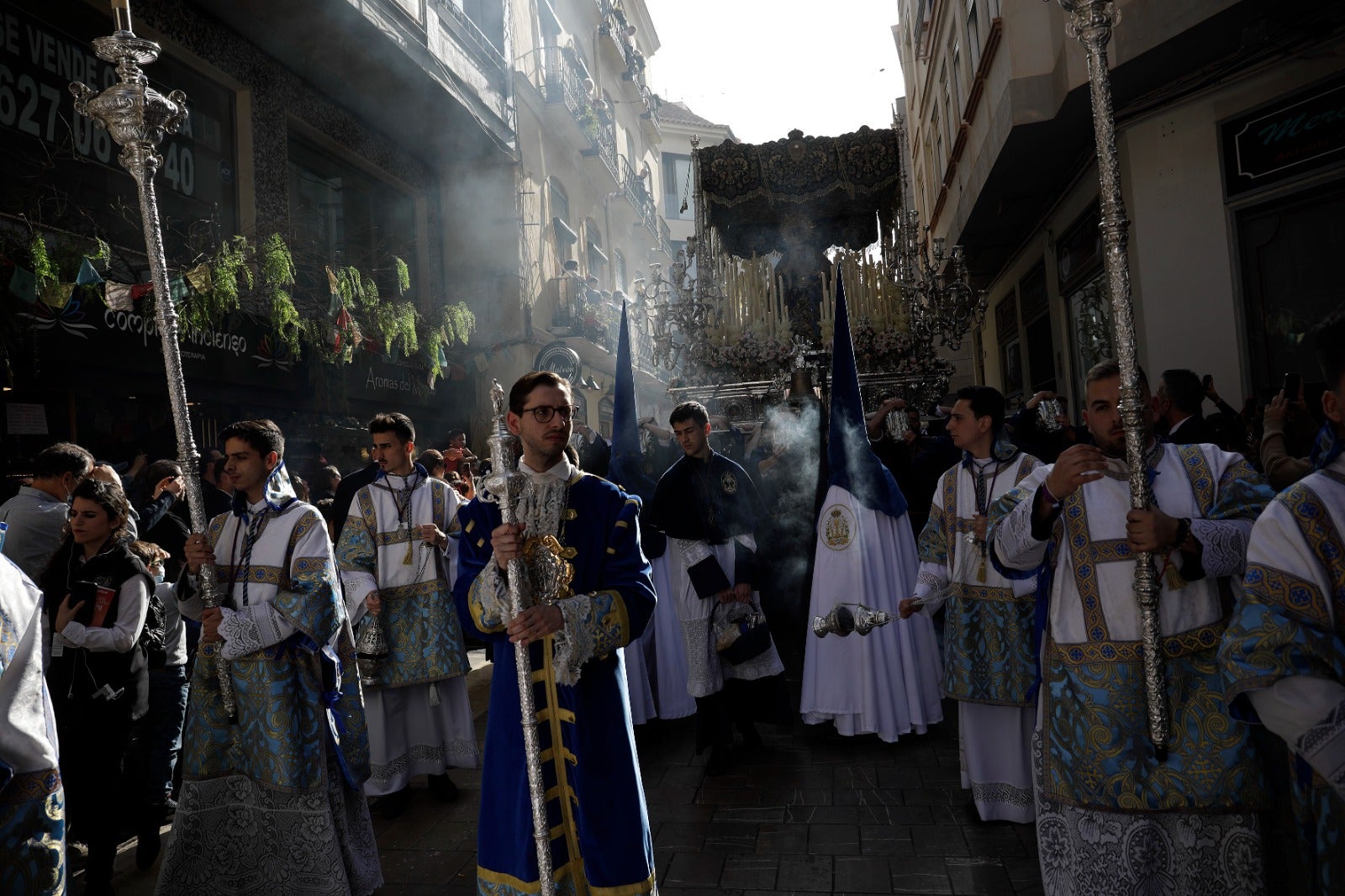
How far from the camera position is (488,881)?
278 centimetres

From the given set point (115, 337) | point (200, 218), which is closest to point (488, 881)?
point (115, 337)

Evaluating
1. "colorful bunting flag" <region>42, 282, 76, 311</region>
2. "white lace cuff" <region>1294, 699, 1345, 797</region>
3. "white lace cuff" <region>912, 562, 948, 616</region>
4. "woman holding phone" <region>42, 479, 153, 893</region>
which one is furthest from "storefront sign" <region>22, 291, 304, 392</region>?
"white lace cuff" <region>1294, 699, 1345, 797</region>

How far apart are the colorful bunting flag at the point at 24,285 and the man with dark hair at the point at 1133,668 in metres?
6.04

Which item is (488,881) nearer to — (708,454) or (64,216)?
(708,454)

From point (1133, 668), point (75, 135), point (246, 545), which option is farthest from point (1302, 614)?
point (75, 135)

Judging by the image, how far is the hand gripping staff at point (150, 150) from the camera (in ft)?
12.0

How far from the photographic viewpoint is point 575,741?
2.79 metres

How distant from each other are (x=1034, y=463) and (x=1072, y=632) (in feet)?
4.89

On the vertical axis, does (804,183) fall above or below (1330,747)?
above

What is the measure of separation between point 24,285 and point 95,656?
3.19 metres

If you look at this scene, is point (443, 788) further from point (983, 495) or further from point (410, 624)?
point (983, 495)

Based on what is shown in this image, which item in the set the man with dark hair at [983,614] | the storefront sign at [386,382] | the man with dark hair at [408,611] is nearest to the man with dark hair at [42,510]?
the man with dark hair at [408,611]

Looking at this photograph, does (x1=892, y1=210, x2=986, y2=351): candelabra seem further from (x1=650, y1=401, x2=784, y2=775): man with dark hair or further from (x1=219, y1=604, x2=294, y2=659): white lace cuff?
(x1=219, y1=604, x2=294, y2=659): white lace cuff

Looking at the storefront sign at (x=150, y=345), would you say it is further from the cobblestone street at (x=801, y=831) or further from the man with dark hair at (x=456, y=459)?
the cobblestone street at (x=801, y=831)
